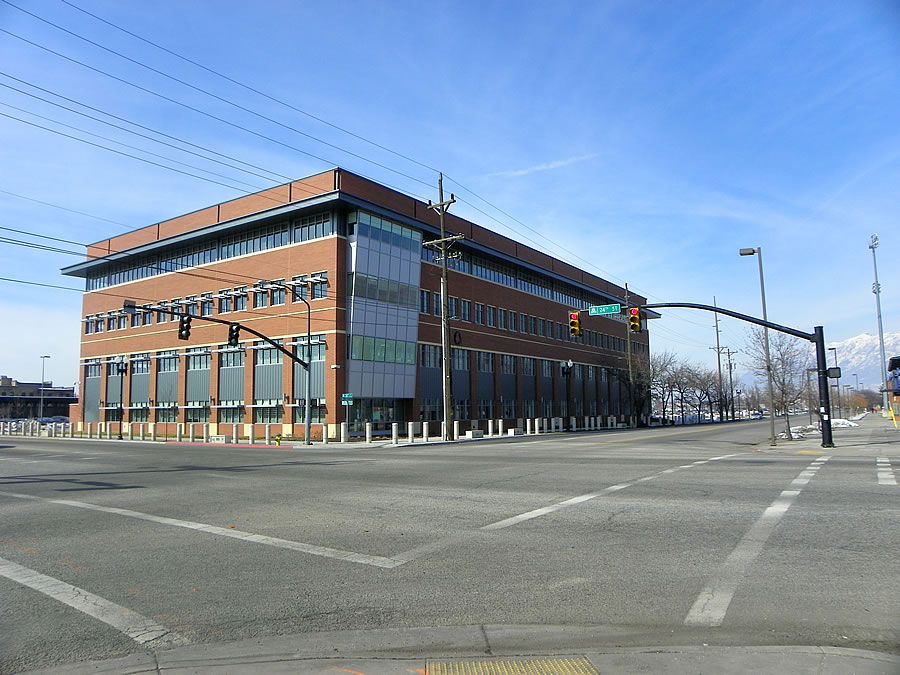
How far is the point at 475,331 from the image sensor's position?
56.8m

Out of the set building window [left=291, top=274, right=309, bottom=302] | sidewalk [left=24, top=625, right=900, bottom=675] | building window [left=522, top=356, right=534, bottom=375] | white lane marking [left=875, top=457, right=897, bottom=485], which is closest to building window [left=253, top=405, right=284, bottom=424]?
building window [left=291, top=274, right=309, bottom=302]

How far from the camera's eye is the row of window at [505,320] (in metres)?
52.8

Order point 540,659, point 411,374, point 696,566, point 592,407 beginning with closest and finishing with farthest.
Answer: point 540,659 < point 696,566 < point 411,374 < point 592,407

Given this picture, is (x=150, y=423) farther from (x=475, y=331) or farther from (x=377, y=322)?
(x=475, y=331)

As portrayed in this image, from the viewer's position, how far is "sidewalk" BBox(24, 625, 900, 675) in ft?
13.9

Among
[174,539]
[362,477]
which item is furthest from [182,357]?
[174,539]

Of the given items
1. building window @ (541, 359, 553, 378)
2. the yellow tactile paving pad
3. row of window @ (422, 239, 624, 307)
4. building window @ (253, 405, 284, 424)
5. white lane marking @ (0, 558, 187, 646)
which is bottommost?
the yellow tactile paving pad

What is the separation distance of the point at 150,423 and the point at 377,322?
25.2 meters

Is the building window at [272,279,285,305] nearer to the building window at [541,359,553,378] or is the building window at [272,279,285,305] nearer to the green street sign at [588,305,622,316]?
the green street sign at [588,305,622,316]

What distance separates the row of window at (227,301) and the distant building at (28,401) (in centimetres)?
6706

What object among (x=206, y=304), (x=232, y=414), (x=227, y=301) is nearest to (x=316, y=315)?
(x=227, y=301)

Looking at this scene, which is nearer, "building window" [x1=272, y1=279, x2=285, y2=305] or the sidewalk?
the sidewalk

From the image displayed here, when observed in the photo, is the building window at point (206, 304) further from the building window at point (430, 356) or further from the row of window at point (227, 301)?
the building window at point (430, 356)

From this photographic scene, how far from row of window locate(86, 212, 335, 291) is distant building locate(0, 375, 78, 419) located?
67998mm
